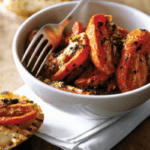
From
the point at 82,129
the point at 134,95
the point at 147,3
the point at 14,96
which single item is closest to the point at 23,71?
the point at 14,96

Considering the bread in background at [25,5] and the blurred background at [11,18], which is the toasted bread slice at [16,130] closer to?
the blurred background at [11,18]

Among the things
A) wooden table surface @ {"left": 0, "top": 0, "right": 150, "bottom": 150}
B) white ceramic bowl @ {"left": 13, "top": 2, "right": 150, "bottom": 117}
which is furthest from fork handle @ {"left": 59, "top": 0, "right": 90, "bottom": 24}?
wooden table surface @ {"left": 0, "top": 0, "right": 150, "bottom": 150}

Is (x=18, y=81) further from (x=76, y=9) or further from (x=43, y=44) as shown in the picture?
(x=76, y=9)

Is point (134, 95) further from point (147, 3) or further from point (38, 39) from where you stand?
point (147, 3)

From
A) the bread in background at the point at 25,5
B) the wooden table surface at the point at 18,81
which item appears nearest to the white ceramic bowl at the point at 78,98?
the wooden table surface at the point at 18,81

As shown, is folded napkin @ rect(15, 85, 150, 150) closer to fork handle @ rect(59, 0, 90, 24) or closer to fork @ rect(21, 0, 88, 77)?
fork @ rect(21, 0, 88, 77)

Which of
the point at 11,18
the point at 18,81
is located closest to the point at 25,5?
the point at 11,18
